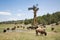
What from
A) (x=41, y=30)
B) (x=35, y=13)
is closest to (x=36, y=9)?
(x=35, y=13)

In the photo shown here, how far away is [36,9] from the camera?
54.1m

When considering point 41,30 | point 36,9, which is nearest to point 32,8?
point 36,9

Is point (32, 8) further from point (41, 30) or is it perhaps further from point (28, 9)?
point (41, 30)

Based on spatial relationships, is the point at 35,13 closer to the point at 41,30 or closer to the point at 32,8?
the point at 32,8

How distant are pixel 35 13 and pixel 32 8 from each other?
2.43m

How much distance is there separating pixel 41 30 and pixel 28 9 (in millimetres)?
28873

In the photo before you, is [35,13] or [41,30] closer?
[41,30]

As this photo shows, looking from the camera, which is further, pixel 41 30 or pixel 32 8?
pixel 32 8

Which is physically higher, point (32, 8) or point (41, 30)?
point (32, 8)

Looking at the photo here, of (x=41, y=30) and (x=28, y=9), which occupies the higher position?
(x=28, y=9)

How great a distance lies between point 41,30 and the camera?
2952 centimetres

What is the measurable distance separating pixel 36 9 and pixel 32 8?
188cm

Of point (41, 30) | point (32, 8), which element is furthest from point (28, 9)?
point (41, 30)

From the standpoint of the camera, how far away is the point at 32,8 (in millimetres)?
→ 55156
